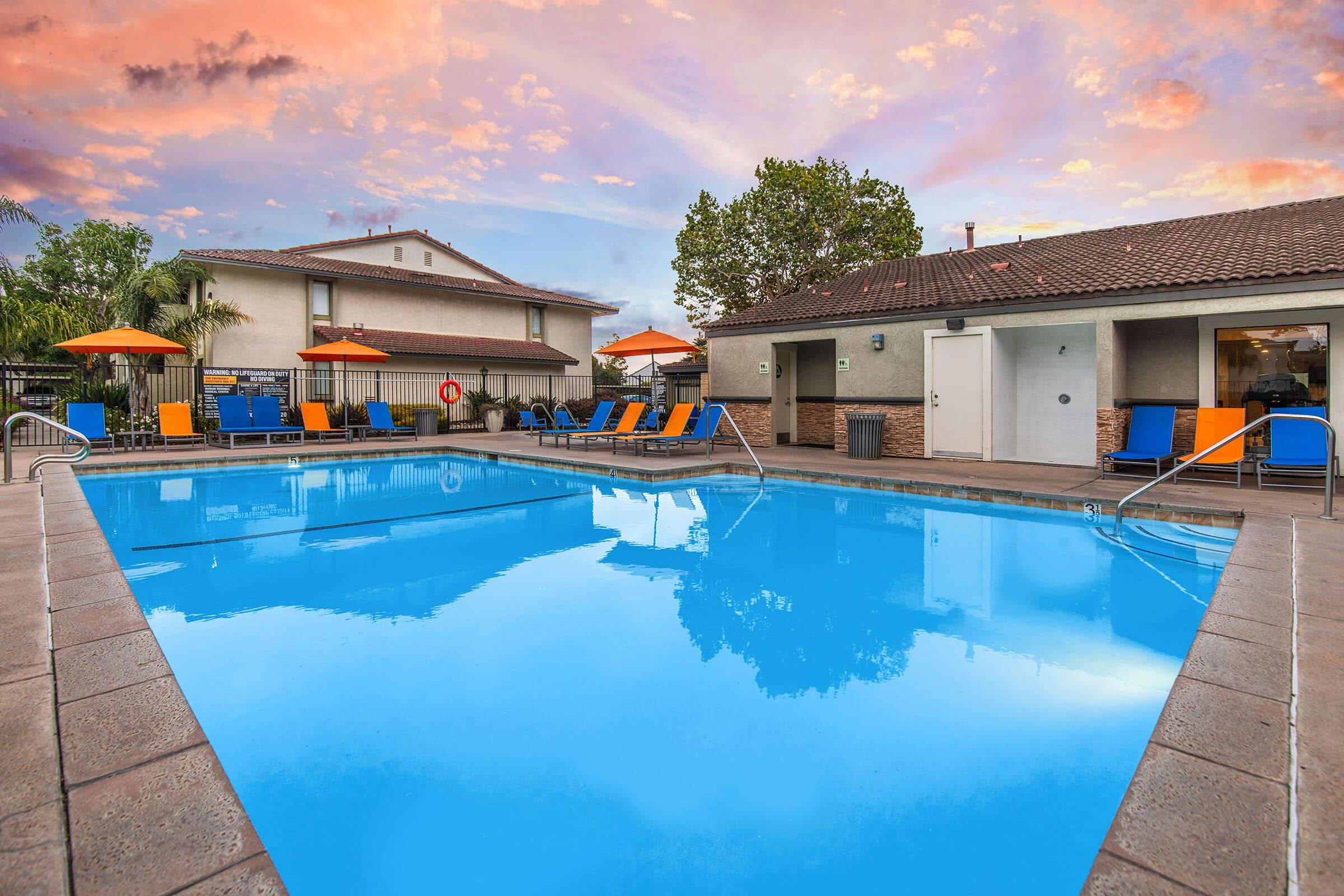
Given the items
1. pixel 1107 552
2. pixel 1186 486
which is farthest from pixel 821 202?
pixel 1107 552

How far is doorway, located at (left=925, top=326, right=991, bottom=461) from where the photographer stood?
10828 mm

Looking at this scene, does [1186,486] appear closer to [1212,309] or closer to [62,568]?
[1212,309]

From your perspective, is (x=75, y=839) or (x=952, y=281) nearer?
(x=75, y=839)

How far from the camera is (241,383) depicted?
1678 centimetres

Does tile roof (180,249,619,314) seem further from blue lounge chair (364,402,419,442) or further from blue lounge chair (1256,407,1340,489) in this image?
blue lounge chair (1256,407,1340,489)

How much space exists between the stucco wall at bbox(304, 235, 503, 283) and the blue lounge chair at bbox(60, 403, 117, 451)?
10737 mm

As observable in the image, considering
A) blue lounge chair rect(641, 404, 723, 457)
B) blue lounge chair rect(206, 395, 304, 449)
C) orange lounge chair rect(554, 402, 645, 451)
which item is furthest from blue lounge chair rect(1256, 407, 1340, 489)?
blue lounge chair rect(206, 395, 304, 449)

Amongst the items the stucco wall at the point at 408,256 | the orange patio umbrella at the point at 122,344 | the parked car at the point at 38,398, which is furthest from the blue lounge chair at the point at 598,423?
the parked car at the point at 38,398

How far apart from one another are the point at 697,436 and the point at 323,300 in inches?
552

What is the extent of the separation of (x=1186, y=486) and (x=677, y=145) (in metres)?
15.1

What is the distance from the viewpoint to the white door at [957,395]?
10859mm

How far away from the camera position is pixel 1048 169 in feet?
51.7

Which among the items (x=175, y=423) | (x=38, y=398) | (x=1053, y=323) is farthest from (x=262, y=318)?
(x=1053, y=323)

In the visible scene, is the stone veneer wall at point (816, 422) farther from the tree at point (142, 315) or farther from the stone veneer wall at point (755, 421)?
the tree at point (142, 315)
